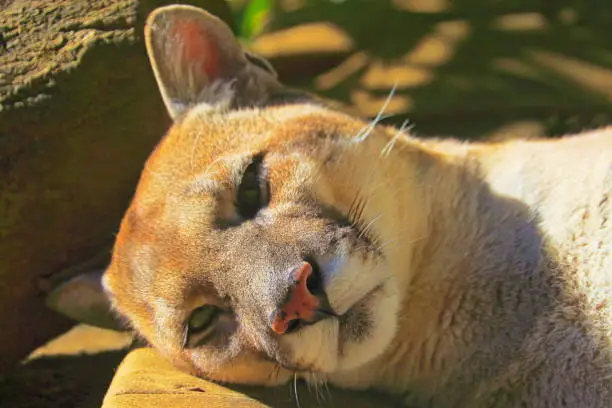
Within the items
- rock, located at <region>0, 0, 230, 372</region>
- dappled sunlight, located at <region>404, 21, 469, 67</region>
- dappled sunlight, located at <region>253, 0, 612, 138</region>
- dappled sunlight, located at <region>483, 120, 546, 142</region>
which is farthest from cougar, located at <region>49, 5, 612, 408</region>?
dappled sunlight, located at <region>404, 21, 469, 67</region>

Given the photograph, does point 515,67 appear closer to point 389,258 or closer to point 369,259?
point 389,258

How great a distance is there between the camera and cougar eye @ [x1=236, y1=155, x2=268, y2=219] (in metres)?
2.52

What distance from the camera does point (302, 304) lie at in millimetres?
2137

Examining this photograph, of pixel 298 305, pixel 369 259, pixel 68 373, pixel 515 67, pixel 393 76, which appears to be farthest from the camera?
pixel 393 76

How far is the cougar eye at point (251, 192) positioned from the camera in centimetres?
252

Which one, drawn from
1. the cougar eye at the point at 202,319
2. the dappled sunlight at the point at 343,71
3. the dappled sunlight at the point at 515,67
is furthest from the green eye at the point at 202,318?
the dappled sunlight at the point at 515,67

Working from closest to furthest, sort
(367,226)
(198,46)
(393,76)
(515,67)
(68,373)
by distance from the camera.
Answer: (367,226) < (198,46) < (68,373) < (515,67) < (393,76)

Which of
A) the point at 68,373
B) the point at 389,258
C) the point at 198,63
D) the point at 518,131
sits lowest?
the point at 68,373

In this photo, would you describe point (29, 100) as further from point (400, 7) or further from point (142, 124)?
point (400, 7)

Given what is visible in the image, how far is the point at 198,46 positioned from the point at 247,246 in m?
1.07

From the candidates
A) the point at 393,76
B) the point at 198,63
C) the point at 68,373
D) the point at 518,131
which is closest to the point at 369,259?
the point at 198,63

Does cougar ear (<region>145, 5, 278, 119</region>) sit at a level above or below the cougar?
above

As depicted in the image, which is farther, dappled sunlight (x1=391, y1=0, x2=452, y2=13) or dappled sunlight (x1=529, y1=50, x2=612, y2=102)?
dappled sunlight (x1=391, y1=0, x2=452, y2=13)

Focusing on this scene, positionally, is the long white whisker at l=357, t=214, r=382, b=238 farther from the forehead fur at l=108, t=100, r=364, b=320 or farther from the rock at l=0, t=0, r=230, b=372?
the rock at l=0, t=0, r=230, b=372
